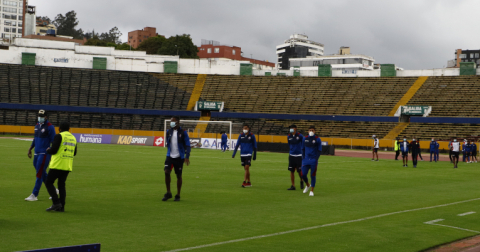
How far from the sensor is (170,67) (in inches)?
2992

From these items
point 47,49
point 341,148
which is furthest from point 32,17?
point 341,148

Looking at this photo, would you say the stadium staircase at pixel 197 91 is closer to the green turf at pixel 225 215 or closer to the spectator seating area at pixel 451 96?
the spectator seating area at pixel 451 96

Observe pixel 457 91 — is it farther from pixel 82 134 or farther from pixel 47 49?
pixel 47 49

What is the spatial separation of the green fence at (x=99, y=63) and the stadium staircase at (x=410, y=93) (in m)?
43.2

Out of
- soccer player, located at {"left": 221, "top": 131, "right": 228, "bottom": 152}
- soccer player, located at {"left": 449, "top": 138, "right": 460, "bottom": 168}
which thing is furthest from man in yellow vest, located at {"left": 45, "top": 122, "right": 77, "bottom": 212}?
soccer player, located at {"left": 221, "top": 131, "right": 228, "bottom": 152}

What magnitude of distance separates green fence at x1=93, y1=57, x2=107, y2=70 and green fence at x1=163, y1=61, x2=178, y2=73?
9.23 m

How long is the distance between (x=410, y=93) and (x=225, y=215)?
2335 inches

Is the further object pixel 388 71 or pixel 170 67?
pixel 170 67

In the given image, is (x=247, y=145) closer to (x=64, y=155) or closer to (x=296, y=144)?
(x=296, y=144)

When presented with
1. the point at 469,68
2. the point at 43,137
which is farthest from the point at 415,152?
the point at 469,68

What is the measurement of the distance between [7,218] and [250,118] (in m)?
57.1

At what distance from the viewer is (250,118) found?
218 ft

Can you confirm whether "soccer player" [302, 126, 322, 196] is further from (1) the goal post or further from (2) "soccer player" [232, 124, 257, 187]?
(1) the goal post

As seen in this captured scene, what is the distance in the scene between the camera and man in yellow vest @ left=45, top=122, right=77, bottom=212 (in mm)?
10531
